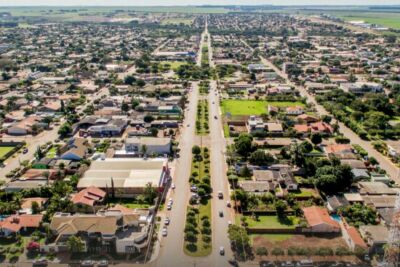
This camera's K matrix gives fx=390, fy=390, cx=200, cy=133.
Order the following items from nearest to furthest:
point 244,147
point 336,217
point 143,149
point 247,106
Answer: point 336,217, point 244,147, point 143,149, point 247,106

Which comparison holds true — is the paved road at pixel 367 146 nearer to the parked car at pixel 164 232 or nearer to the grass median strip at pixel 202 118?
the grass median strip at pixel 202 118

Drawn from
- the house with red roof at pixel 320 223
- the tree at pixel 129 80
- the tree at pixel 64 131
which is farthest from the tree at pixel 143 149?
the tree at pixel 129 80

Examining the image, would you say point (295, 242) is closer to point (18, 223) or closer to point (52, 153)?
point (18, 223)

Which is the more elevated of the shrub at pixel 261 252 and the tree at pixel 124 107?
the tree at pixel 124 107

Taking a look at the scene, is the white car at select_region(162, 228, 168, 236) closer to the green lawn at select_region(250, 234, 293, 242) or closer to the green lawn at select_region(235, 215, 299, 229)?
the green lawn at select_region(235, 215, 299, 229)

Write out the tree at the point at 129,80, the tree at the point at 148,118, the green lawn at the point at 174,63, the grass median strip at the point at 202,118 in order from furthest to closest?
the green lawn at the point at 174,63 → the tree at the point at 129,80 → the tree at the point at 148,118 → the grass median strip at the point at 202,118

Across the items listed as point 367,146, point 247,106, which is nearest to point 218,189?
point 367,146
